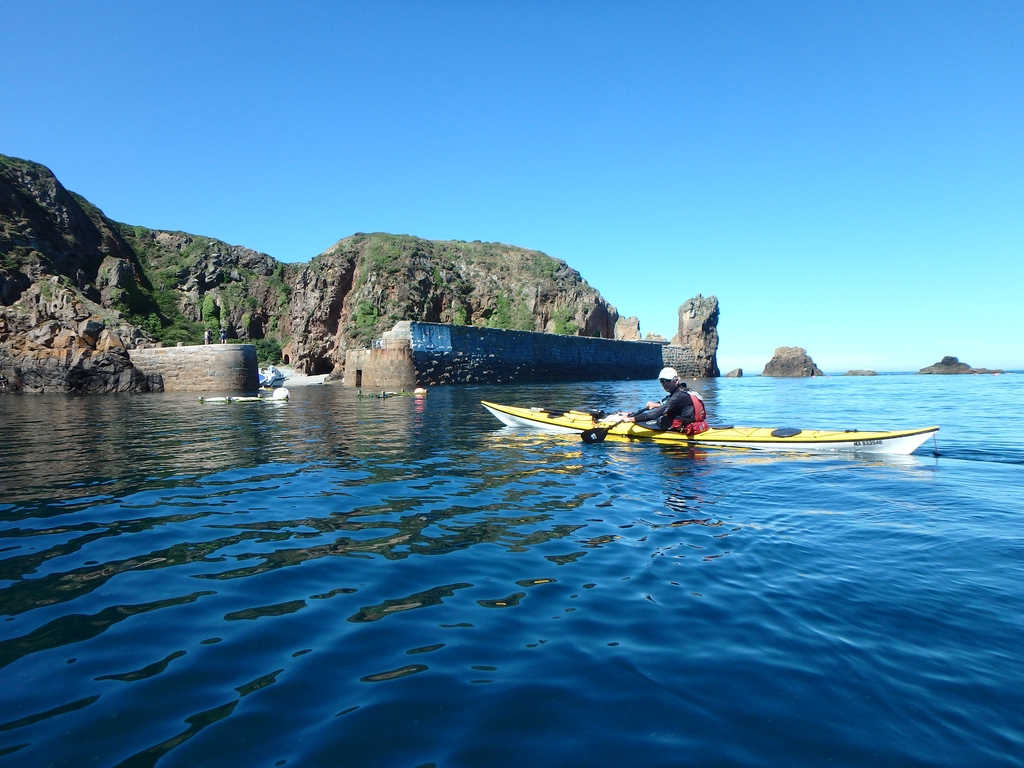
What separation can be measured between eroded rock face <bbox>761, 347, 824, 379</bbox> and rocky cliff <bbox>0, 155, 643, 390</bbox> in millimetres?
22686

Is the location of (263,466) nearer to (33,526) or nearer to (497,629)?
(33,526)

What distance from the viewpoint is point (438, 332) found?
3011cm

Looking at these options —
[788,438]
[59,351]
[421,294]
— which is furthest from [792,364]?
[59,351]

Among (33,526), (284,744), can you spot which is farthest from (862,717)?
(33,526)

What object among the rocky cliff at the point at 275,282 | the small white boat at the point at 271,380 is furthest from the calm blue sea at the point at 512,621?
the rocky cliff at the point at 275,282

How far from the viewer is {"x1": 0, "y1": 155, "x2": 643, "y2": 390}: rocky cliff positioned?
38.3 meters

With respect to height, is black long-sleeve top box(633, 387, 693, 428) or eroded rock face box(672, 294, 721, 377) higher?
eroded rock face box(672, 294, 721, 377)

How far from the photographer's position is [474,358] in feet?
106

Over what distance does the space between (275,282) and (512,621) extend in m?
55.4

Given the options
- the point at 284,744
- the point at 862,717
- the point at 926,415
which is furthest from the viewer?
the point at 926,415

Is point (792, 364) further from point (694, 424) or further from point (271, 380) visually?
point (694, 424)

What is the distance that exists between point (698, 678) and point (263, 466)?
6.62m

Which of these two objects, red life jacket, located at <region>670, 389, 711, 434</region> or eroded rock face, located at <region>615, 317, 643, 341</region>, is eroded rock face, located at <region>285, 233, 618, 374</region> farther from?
red life jacket, located at <region>670, 389, 711, 434</region>

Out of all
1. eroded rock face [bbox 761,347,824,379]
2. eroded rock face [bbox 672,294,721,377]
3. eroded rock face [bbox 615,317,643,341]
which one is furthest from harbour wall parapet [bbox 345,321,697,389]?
eroded rock face [bbox 761,347,824,379]
